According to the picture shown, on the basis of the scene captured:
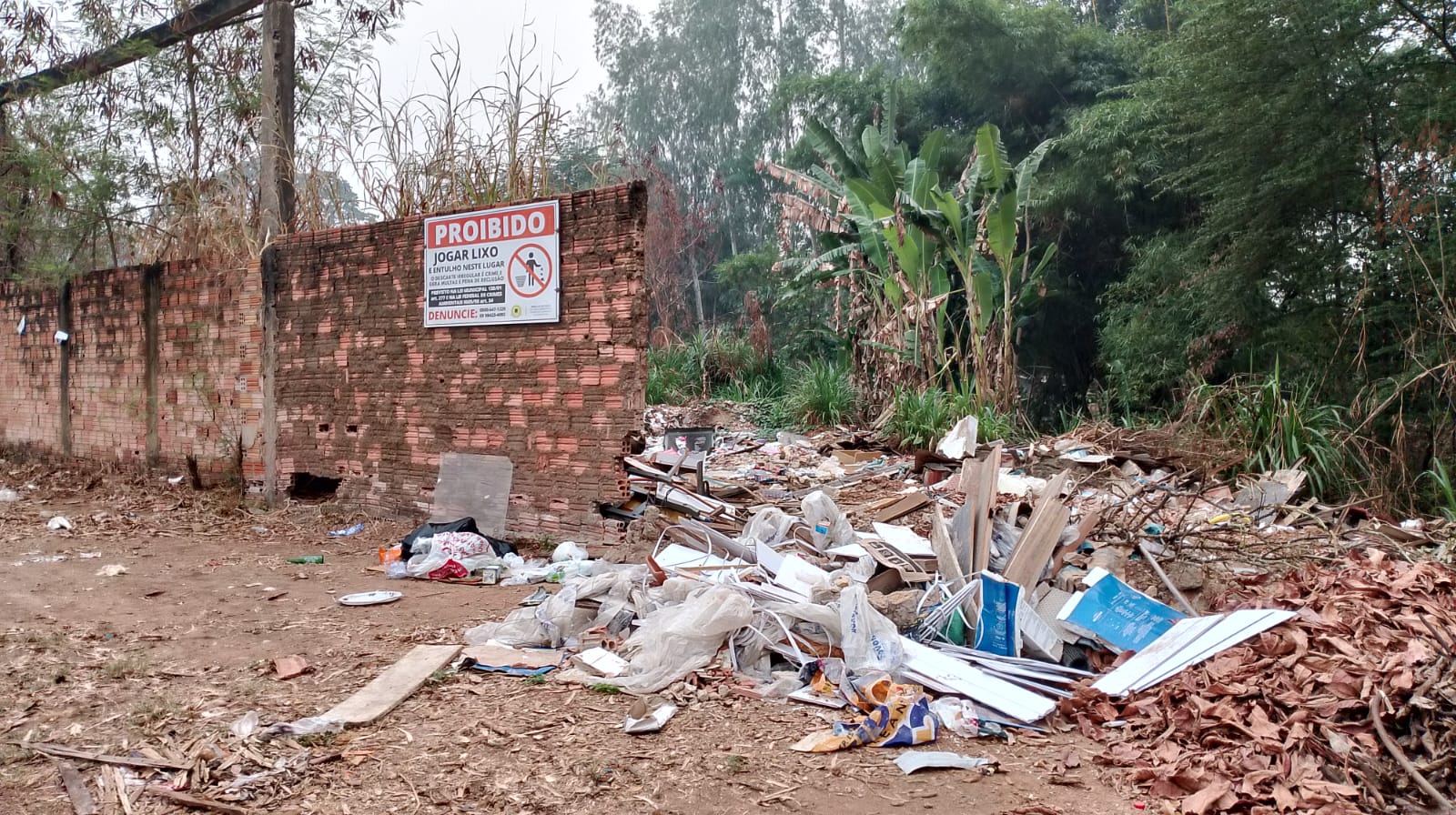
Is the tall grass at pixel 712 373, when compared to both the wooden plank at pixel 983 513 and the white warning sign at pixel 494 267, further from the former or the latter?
the wooden plank at pixel 983 513

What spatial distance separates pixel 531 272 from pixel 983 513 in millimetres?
3688

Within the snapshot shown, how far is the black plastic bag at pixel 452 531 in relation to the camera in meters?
6.49

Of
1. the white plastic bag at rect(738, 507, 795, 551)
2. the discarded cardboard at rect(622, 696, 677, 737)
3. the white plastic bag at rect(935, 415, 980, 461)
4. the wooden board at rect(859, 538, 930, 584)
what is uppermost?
the white plastic bag at rect(935, 415, 980, 461)

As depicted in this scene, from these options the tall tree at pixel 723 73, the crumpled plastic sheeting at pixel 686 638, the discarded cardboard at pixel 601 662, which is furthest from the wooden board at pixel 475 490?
the tall tree at pixel 723 73

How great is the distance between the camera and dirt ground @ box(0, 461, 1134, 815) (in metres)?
2.98

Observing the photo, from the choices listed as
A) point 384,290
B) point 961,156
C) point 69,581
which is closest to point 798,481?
point 384,290

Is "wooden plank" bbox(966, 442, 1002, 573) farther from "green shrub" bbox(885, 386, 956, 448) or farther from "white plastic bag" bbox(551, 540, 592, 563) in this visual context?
"green shrub" bbox(885, 386, 956, 448)

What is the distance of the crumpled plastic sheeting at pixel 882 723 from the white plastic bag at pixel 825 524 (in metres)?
1.66

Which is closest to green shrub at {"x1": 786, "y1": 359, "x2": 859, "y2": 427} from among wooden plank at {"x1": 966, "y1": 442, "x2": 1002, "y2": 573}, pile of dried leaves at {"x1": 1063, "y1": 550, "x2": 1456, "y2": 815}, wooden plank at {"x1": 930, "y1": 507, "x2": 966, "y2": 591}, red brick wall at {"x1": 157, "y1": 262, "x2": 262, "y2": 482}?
red brick wall at {"x1": 157, "y1": 262, "x2": 262, "y2": 482}

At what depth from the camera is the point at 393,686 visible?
12.9ft

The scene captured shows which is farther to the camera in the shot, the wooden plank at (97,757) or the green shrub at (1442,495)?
the green shrub at (1442,495)

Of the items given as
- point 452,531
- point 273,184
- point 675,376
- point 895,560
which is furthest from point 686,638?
point 675,376

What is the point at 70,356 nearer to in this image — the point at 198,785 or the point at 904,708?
the point at 198,785

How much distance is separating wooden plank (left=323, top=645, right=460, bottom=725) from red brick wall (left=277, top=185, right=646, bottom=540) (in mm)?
2298
